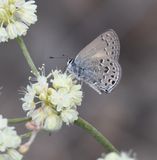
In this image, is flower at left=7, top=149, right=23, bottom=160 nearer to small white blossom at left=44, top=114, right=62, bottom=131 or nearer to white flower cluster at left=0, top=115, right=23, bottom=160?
white flower cluster at left=0, top=115, right=23, bottom=160

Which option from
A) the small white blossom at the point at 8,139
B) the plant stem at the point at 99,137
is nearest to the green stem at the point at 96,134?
the plant stem at the point at 99,137

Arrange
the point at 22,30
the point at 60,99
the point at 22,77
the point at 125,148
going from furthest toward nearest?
1. the point at 22,77
2. the point at 125,148
3. the point at 22,30
4. the point at 60,99

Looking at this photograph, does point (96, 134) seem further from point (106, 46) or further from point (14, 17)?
point (14, 17)

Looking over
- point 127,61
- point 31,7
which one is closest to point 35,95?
point 31,7

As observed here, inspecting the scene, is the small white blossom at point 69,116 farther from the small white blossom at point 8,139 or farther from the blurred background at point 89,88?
the blurred background at point 89,88

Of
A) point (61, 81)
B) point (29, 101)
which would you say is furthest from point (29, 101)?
point (61, 81)

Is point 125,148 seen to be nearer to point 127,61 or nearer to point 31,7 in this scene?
point 127,61
